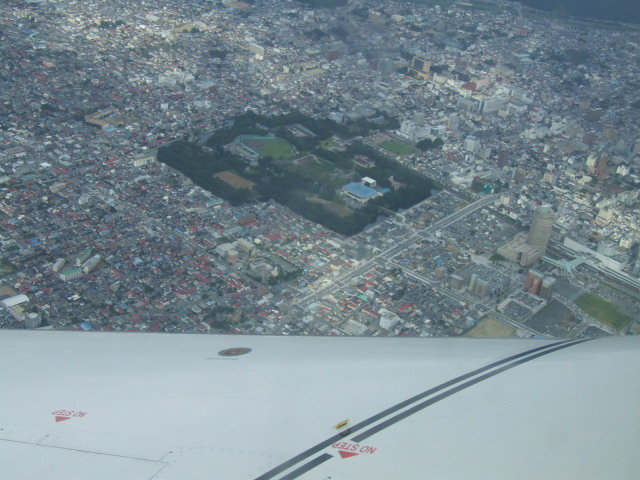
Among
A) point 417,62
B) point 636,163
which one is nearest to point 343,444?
point 636,163

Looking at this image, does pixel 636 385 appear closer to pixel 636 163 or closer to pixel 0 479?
pixel 0 479

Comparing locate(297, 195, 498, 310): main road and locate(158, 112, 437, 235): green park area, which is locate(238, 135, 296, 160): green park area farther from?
locate(297, 195, 498, 310): main road

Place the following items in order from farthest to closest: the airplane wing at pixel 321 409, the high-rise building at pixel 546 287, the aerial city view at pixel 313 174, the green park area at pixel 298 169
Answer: the green park area at pixel 298 169 < the high-rise building at pixel 546 287 < the aerial city view at pixel 313 174 < the airplane wing at pixel 321 409

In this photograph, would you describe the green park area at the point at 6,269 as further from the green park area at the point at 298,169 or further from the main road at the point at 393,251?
the main road at the point at 393,251

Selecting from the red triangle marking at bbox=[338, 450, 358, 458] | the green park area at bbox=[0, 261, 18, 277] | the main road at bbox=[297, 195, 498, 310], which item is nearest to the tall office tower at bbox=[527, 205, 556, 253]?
the main road at bbox=[297, 195, 498, 310]

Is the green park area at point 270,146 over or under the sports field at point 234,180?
over

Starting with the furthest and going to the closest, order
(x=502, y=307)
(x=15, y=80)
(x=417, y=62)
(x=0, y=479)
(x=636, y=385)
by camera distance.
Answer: (x=417, y=62), (x=15, y=80), (x=502, y=307), (x=636, y=385), (x=0, y=479)

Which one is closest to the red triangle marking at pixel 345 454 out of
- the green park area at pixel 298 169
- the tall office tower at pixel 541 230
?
the green park area at pixel 298 169

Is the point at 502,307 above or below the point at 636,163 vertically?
below

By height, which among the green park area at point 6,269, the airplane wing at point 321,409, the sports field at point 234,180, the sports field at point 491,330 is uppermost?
the airplane wing at point 321,409
